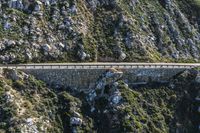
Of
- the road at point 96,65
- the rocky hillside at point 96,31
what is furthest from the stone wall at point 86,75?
the rocky hillside at point 96,31

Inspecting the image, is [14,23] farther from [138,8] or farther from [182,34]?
[182,34]

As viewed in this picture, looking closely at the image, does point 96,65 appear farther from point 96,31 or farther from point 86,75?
point 96,31

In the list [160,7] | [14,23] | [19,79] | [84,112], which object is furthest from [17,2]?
[160,7]

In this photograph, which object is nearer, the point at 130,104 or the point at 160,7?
the point at 130,104

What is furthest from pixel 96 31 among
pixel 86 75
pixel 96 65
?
pixel 86 75

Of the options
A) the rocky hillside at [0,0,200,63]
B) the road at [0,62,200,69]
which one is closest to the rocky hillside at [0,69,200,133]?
the road at [0,62,200,69]
